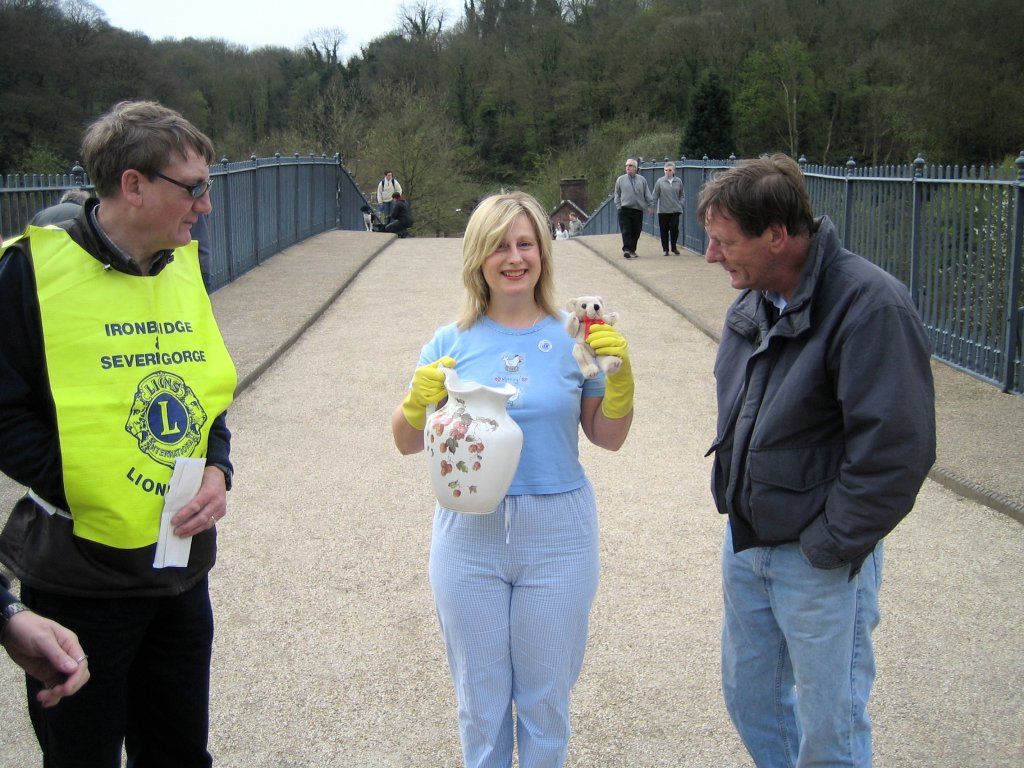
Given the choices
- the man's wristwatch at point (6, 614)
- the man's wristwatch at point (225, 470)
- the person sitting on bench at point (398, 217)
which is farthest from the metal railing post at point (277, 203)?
the man's wristwatch at point (6, 614)

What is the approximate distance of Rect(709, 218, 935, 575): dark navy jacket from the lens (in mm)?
2314

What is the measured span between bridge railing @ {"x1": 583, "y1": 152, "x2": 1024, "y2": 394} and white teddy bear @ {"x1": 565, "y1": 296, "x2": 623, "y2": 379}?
5060 mm

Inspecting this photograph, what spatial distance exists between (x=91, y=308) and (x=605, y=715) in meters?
2.32

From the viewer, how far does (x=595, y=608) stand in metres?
4.66

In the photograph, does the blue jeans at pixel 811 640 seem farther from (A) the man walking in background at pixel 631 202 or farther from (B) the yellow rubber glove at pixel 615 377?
(A) the man walking in background at pixel 631 202

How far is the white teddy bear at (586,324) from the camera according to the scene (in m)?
2.71

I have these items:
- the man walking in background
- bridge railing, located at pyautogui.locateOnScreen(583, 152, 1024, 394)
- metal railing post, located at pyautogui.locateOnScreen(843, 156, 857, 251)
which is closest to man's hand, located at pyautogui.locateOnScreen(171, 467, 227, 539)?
bridge railing, located at pyautogui.locateOnScreen(583, 152, 1024, 394)

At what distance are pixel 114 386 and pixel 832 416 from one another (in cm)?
164

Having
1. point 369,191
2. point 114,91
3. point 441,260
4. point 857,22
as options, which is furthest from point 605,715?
point 857,22

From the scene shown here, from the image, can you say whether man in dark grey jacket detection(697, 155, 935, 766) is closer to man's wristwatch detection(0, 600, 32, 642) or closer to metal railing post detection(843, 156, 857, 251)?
man's wristwatch detection(0, 600, 32, 642)

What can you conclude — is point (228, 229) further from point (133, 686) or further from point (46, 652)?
point (46, 652)

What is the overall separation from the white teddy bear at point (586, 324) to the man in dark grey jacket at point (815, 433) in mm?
330

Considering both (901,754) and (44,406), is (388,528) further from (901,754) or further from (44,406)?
(44,406)

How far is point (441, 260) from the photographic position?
1847 centimetres
